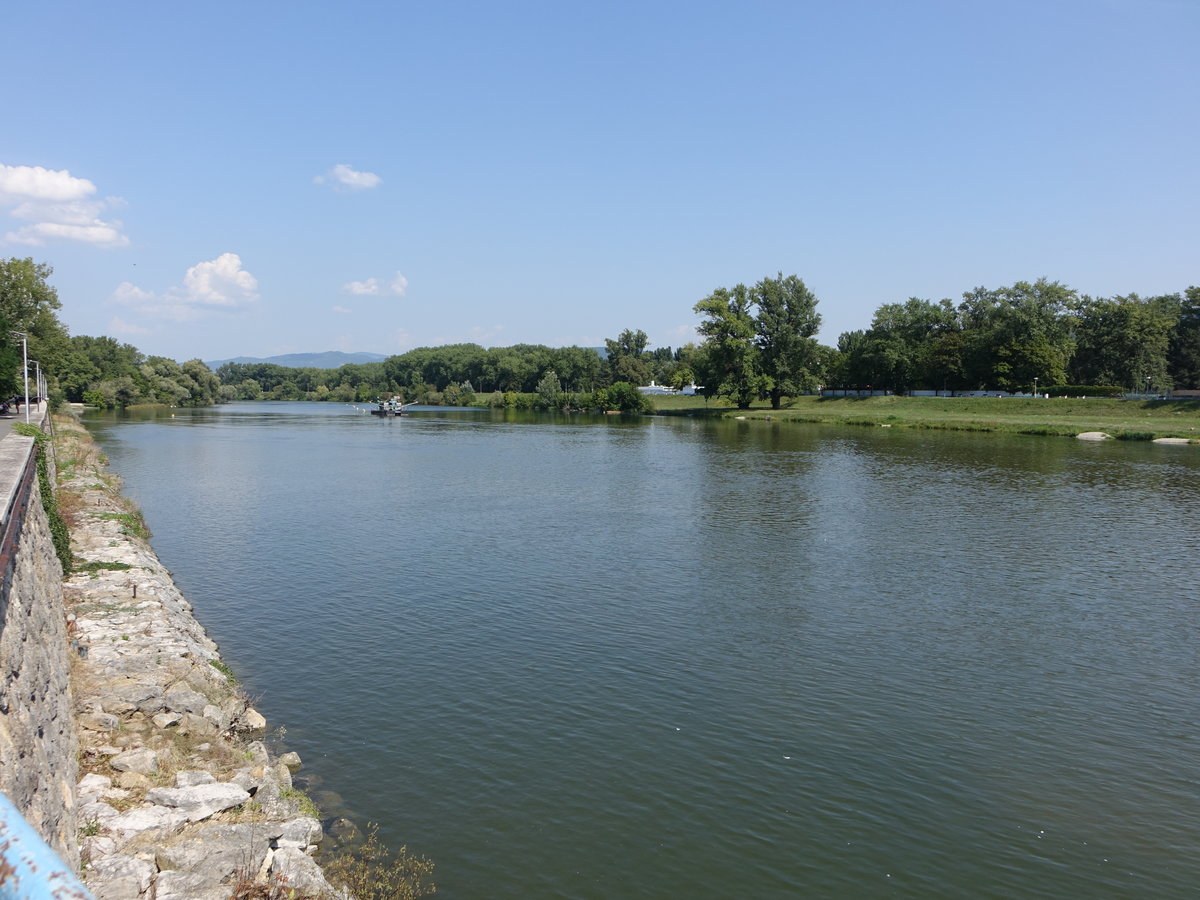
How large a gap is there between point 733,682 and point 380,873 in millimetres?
8898

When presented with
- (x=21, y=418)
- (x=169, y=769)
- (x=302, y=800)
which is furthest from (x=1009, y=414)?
→ (x=169, y=769)

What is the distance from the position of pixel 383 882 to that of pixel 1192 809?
1229 centimetres

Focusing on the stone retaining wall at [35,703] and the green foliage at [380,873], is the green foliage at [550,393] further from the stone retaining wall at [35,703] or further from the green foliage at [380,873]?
the green foliage at [380,873]

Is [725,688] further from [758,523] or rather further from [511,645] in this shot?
[758,523]

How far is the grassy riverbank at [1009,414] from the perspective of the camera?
79.1 m

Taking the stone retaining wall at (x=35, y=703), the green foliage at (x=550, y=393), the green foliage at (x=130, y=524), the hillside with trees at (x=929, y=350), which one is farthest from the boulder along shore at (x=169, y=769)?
the green foliage at (x=550, y=393)

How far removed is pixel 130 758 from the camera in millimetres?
12031

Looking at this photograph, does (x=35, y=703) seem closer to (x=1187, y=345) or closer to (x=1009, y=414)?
A: (x=1009, y=414)

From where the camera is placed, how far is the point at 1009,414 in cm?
9550

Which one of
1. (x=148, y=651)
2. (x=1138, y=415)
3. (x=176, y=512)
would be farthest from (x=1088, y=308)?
(x=148, y=651)

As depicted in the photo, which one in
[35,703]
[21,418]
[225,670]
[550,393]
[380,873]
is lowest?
[380,873]

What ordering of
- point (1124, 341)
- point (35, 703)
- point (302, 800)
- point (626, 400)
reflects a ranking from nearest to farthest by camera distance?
1. point (35, 703)
2. point (302, 800)
3. point (1124, 341)
4. point (626, 400)

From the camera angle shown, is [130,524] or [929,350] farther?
[929,350]

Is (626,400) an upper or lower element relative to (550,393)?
lower
